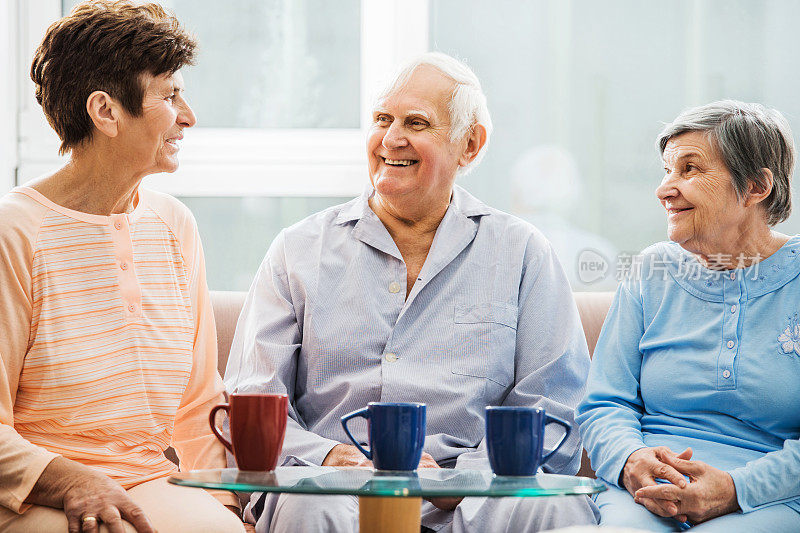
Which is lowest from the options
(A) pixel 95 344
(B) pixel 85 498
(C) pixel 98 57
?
(B) pixel 85 498

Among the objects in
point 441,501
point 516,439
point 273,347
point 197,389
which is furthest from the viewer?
point 273,347

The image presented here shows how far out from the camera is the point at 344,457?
6.37ft

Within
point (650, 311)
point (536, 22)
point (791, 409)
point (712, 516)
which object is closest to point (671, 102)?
point (536, 22)

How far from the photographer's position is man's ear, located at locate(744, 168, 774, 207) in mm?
2080

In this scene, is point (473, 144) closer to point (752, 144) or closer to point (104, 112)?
point (752, 144)

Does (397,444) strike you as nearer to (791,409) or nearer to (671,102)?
(791,409)

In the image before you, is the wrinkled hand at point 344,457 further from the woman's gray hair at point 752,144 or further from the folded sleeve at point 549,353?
the woman's gray hair at point 752,144

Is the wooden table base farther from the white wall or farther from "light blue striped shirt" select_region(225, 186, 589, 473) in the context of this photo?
the white wall

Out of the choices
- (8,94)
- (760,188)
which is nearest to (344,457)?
(760,188)

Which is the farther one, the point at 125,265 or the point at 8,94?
the point at 8,94

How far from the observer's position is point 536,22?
3.30 meters

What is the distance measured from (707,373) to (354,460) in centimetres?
77

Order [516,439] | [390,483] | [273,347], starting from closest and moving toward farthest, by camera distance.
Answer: [390,483]
[516,439]
[273,347]

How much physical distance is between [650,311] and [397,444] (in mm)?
934
